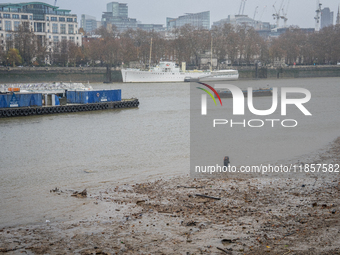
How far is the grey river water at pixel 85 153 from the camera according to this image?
1295 centimetres

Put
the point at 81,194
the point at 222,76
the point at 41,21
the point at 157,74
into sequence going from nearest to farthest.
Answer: the point at 81,194 < the point at 157,74 < the point at 222,76 < the point at 41,21

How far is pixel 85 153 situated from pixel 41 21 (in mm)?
103624

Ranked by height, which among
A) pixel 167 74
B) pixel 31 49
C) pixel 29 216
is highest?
pixel 31 49

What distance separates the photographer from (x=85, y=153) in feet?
67.5

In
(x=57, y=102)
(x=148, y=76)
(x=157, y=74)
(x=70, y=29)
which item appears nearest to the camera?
(x=57, y=102)

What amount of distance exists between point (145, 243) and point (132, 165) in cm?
861

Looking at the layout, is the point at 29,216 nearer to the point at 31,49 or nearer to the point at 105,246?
the point at 105,246

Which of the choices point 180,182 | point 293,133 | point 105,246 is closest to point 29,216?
point 105,246

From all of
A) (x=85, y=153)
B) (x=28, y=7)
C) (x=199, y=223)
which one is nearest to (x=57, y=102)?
(x=85, y=153)

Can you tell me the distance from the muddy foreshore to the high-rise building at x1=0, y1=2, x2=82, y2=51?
9952 cm

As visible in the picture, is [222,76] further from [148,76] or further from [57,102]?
[57,102]

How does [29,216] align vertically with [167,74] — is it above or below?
below

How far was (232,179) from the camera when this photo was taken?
1447 cm

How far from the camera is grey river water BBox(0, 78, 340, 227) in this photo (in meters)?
13.0
